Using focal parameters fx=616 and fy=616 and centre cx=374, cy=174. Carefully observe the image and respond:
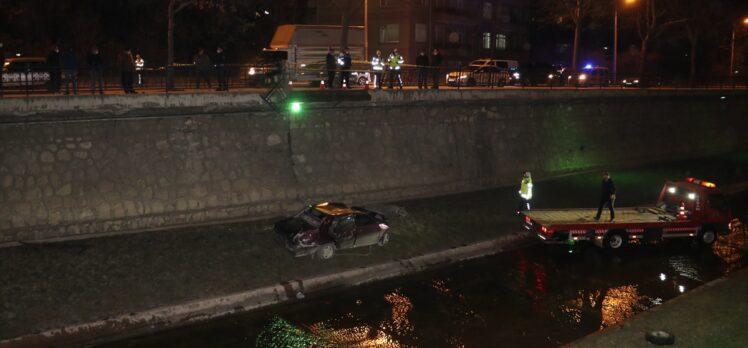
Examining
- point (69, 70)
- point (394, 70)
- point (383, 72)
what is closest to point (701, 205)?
point (394, 70)

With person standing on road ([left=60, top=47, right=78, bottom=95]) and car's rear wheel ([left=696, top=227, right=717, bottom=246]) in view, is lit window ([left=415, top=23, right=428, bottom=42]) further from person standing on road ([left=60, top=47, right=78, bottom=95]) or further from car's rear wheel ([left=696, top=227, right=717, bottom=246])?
person standing on road ([left=60, top=47, right=78, bottom=95])

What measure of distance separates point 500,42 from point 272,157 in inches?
1790

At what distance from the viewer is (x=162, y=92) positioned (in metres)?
18.8

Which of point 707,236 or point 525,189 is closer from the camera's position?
point 707,236

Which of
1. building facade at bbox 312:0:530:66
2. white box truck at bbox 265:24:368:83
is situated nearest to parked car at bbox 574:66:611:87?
white box truck at bbox 265:24:368:83

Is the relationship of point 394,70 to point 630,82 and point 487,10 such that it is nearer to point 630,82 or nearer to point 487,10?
point 630,82

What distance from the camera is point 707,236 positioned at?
19047 millimetres

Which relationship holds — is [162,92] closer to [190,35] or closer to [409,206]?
[409,206]

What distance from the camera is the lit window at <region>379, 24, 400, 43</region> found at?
52.1 meters

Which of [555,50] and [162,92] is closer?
[162,92]

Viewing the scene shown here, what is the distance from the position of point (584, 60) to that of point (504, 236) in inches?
2317

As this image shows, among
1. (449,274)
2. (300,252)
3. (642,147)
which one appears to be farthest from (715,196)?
(642,147)

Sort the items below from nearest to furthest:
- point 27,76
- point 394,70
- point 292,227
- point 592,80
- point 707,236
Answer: point 292,227 < point 27,76 < point 707,236 < point 394,70 < point 592,80

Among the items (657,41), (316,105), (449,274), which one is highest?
(657,41)
